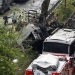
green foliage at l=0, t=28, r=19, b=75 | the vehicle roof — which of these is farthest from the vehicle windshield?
green foliage at l=0, t=28, r=19, b=75

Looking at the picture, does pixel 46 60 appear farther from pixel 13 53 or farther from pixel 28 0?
pixel 28 0

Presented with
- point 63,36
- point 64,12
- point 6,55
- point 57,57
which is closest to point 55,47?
point 63,36

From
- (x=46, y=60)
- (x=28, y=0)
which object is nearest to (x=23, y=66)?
(x=46, y=60)

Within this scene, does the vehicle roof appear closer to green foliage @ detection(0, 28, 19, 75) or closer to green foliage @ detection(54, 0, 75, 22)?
green foliage @ detection(54, 0, 75, 22)

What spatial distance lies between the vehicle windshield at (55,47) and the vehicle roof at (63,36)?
0.20 meters

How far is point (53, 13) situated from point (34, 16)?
244 cm

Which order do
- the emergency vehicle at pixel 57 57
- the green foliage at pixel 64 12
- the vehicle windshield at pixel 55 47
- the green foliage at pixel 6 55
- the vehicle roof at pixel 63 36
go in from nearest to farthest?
1. the green foliage at pixel 6 55
2. the emergency vehicle at pixel 57 57
3. the vehicle windshield at pixel 55 47
4. the vehicle roof at pixel 63 36
5. the green foliage at pixel 64 12

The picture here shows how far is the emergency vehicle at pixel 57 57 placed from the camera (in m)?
15.8

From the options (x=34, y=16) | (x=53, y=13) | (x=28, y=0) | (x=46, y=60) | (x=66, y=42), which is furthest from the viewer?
(x=28, y=0)

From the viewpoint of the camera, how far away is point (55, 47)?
62.8 feet

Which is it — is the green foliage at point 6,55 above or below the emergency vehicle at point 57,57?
above

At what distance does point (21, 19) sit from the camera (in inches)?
913

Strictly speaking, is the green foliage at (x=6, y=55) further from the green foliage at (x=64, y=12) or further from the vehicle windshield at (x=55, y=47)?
the green foliage at (x=64, y=12)

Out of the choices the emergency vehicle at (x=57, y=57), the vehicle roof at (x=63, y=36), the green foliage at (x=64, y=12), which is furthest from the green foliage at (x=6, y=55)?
the green foliage at (x=64, y=12)
